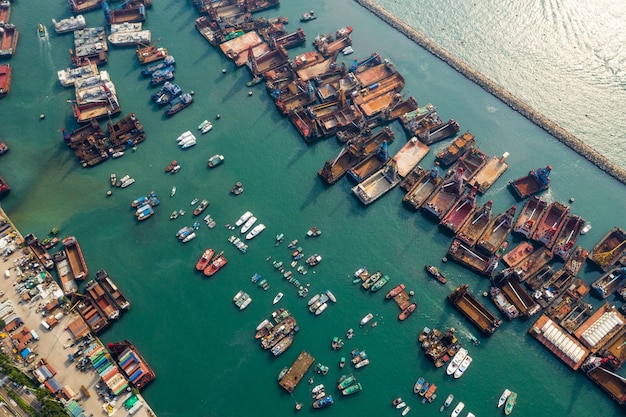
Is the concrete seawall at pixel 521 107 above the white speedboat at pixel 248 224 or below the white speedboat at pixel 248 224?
above

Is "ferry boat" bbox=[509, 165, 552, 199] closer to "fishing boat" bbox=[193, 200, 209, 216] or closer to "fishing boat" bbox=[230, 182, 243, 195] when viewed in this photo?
"fishing boat" bbox=[230, 182, 243, 195]

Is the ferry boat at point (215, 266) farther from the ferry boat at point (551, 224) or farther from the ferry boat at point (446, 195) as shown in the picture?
the ferry boat at point (551, 224)

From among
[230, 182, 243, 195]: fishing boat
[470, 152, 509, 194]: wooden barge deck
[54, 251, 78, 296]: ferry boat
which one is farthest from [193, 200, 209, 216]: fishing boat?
[470, 152, 509, 194]: wooden barge deck

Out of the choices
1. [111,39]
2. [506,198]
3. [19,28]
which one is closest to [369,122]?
[506,198]

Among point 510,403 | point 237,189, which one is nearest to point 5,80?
point 237,189

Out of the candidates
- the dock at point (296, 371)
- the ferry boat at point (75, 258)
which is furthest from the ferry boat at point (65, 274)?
the dock at point (296, 371)

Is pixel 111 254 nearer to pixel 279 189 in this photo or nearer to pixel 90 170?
pixel 90 170
